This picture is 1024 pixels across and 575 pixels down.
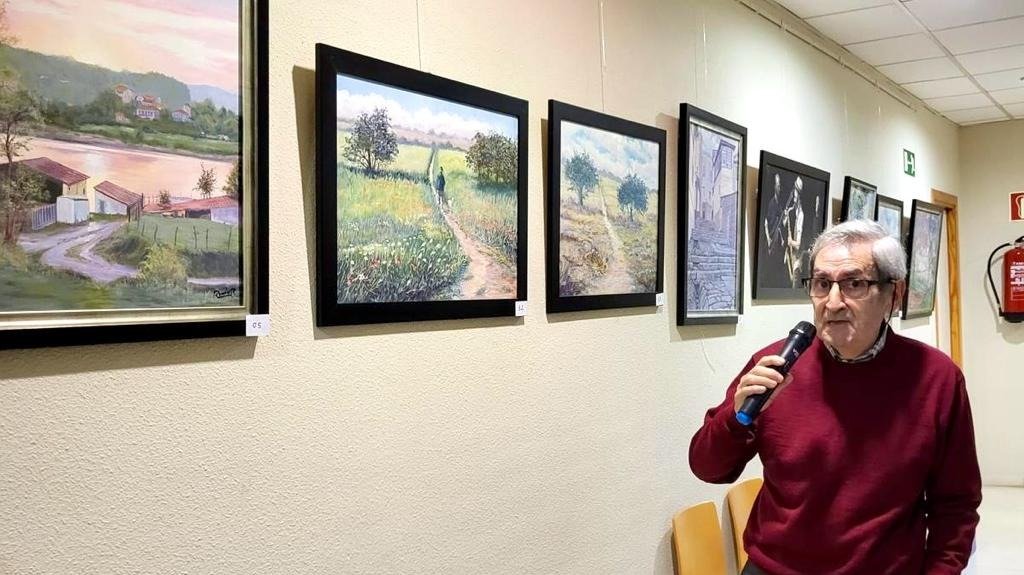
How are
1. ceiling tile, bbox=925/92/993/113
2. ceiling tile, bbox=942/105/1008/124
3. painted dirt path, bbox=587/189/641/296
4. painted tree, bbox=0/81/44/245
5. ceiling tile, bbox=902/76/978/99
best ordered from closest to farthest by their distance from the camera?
painted tree, bbox=0/81/44/245 < painted dirt path, bbox=587/189/641/296 < ceiling tile, bbox=902/76/978/99 < ceiling tile, bbox=925/92/993/113 < ceiling tile, bbox=942/105/1008/124

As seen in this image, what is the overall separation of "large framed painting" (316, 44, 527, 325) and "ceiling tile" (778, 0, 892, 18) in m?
2.35

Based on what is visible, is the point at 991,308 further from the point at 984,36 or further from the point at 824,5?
the point at 824,5

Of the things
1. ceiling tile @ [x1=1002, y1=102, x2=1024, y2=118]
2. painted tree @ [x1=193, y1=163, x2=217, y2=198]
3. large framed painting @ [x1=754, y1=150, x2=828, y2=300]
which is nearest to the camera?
painted tree @ [x1=193, y1=163, x2=217, y2=198]

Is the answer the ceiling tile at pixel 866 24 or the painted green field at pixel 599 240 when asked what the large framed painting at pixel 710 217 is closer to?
the painted green field at pixel 599 240

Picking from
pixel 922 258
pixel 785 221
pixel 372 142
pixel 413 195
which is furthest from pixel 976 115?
pixel 372 142

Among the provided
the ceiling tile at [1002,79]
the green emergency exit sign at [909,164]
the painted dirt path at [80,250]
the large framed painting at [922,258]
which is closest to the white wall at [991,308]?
the large framed painting at [922,258]

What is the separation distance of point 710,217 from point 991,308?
506 cm

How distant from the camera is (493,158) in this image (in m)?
2.21

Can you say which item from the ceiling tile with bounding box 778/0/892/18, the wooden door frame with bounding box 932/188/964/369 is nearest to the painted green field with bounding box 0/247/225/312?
the ceiling tile with bounding box 778/0/892/18

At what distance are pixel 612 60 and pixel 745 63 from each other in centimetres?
123

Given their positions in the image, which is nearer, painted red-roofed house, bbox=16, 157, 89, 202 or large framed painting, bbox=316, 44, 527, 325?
painted red-roofed house, bbox=16, 157, 89, 202

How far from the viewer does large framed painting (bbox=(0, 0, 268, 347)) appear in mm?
1267

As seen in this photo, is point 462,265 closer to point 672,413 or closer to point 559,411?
point 559,411

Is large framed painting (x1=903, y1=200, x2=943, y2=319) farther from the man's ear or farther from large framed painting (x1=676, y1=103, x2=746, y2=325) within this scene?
the man's ear
